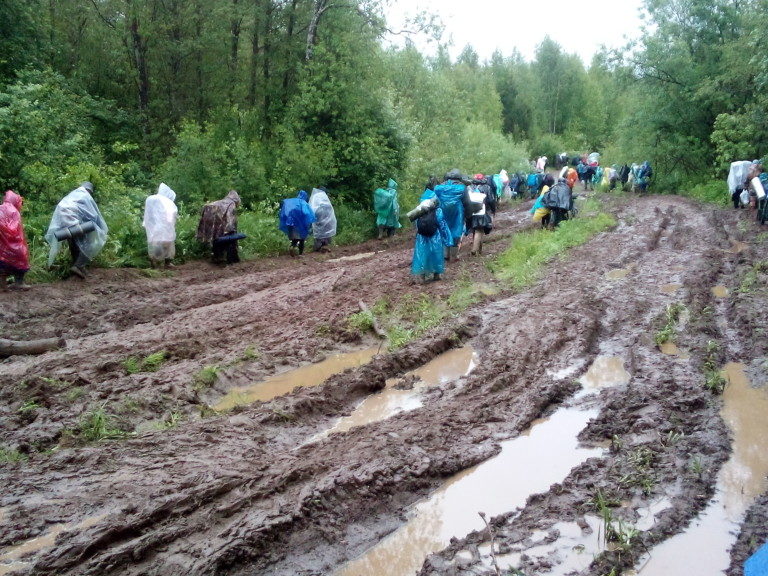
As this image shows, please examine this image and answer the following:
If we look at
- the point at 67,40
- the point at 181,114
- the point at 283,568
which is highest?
the point at 67,40

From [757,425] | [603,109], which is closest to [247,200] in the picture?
[757,425]

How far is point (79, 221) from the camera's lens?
33.4 feet

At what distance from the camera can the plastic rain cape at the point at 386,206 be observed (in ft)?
58.9

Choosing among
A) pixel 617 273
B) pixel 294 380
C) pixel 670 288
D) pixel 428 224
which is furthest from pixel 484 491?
pixel 617 273

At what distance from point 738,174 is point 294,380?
18882mm

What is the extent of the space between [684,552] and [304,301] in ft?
21.8

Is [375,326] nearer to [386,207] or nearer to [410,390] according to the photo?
[410,390]

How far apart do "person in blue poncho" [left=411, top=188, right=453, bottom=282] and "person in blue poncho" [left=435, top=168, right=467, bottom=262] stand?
108cm

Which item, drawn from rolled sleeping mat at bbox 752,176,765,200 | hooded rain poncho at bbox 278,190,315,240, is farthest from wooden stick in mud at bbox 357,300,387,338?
rolled sleeping mat at bbox 752,176,765,200

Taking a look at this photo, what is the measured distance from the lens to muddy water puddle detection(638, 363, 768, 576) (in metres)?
3.57

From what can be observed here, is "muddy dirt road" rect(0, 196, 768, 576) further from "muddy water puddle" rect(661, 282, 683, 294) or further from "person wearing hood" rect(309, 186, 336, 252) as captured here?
"person wearing hood" rect(309, 186, 336, 252)

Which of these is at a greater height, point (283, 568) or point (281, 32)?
point (281, 32)

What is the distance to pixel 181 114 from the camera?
67.5ft

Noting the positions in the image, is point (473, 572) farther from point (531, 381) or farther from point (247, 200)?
point (247, 200)
